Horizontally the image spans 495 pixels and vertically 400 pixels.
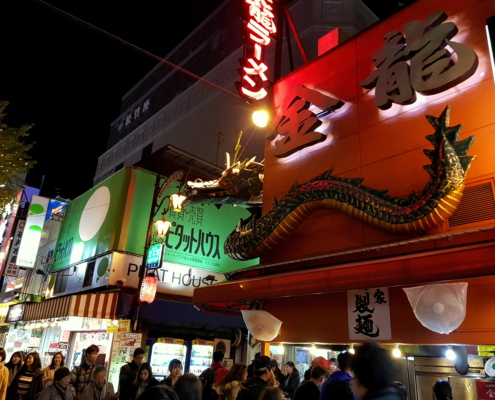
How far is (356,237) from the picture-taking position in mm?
7723

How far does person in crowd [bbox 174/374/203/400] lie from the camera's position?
462 centimetres

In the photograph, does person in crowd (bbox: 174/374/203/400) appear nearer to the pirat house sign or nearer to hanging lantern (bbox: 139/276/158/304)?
the pirat house sign

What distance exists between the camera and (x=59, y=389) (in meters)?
6.12

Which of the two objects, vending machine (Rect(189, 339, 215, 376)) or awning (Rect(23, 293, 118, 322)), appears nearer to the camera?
awning (Rect(23, 293, 118, 322))

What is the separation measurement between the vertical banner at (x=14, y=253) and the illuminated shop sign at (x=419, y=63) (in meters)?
18.7

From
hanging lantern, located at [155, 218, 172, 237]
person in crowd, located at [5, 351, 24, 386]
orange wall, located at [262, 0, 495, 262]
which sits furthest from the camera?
hanging lantern, located at [155, 218, 172, 237]

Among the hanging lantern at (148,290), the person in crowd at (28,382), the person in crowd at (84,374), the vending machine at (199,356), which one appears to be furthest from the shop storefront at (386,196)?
the vending machine at (199,356)

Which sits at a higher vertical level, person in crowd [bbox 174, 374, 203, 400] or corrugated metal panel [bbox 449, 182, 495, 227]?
corrugated metal panel [bbox 449, 182, 495, 227]

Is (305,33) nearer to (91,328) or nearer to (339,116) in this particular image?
(339,116)

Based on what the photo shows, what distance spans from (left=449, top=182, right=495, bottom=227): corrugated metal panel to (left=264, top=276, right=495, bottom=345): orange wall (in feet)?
3.10

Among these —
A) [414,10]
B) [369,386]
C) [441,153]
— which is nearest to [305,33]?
[414,10]

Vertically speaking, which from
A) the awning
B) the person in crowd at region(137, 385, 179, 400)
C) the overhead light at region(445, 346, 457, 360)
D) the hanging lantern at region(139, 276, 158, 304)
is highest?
the hanging lantern at region(139, 276, 158, 304)

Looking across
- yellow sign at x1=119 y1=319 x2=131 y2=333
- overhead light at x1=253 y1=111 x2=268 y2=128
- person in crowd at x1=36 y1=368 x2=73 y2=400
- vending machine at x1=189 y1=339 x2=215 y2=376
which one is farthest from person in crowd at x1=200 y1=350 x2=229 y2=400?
vending machine at x1=189 y1=339 x2=215 y2=376

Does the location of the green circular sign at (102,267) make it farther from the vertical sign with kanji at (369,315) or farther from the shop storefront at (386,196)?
the vertical sign with kanji at (369,315)
